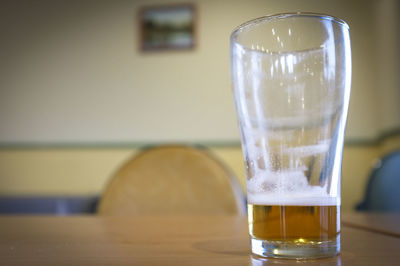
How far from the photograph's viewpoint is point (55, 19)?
95.9 inches

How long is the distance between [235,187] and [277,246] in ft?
1.71

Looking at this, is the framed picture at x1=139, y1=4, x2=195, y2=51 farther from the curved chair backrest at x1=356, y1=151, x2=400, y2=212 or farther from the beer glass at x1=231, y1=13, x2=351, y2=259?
the beer glass at x1=231, y1=13, x2=351, y2=259

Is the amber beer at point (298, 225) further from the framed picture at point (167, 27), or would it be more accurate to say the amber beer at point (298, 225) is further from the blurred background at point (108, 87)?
the framed picture at point (167, 27)

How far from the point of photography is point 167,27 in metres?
2.40

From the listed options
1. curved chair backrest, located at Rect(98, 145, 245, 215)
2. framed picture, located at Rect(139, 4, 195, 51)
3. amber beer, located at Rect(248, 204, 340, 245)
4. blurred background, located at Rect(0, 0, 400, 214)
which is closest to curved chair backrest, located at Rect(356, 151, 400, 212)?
curved chair backrest, located at Rect(98, 145, 245, 215)

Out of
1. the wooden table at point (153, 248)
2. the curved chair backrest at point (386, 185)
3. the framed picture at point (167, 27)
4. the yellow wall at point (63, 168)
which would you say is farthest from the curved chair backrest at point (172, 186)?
the framed picture at point (167, 27)

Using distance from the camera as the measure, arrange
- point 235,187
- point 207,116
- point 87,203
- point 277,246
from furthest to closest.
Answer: point 207,116 < point 87,203 < point 235,187 < point 277,246

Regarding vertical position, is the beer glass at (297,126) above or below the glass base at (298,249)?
above

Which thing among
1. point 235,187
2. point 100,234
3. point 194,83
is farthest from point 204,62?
point 100,234

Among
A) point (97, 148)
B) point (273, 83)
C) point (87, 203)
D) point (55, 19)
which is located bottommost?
point (87, 203)

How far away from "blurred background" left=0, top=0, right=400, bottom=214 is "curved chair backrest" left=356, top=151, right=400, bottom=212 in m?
0.93

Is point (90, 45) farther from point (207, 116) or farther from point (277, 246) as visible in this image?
point (277, 246)

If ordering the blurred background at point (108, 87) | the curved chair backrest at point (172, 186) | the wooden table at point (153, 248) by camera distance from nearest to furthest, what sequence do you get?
the wooden table at point (153, 248) < the curved chair backrest at point (172, 186) < the blurred background at point (108, 87)

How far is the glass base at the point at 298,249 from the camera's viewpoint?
0.21 metres
